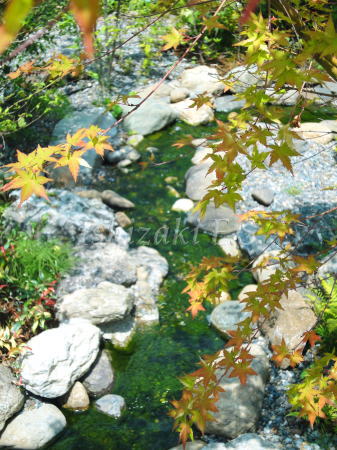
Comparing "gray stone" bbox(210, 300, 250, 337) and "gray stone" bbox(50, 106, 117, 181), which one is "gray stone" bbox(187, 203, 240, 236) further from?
"gray stone" bbox(50, 106, 117, 181)

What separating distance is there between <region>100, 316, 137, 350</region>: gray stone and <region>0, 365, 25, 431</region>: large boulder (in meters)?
0.97

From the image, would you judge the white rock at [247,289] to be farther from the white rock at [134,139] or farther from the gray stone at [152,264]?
the white rock at [134,139]

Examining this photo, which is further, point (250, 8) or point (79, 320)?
point (79, 320)

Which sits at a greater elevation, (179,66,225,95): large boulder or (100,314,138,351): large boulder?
(100,314,138,351): large boulder

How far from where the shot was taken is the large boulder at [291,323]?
4051 mm

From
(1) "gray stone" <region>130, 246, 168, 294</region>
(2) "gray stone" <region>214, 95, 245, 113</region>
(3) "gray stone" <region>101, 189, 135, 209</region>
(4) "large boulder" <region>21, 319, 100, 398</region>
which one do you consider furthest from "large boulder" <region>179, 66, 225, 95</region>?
(4) "large boulder" <region>21, 319, 100, 398</region>

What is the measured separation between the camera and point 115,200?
6.20m

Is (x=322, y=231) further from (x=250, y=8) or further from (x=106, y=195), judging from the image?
(x=250, y=8)

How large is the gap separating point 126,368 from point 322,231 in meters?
2.85

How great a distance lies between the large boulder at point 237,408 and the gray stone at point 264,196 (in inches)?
114

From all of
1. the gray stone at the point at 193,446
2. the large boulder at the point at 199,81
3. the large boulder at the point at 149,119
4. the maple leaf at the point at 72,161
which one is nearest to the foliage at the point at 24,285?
the gray stone at the point at 193,446

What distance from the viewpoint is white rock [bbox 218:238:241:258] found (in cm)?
555

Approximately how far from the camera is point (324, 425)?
3391mm

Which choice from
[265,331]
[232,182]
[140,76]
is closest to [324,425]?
[265,331]
